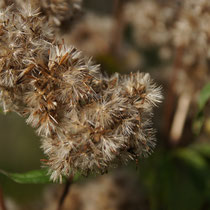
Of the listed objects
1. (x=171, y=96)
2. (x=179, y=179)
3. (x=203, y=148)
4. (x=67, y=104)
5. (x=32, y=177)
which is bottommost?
(x=179, y=179)

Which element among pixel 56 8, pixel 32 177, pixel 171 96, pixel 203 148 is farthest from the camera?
pixel 171 96

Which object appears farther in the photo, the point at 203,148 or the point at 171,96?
the point at 171,96

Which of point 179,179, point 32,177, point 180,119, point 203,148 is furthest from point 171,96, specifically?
point 32,177

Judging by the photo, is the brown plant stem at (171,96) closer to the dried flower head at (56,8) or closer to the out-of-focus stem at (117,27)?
the out-of-focus stem at (117,27)

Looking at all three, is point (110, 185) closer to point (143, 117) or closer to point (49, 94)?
point (143, 117)

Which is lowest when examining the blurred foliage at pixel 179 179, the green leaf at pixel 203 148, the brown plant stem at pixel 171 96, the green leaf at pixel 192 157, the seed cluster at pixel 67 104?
the blurred foliage at pixel 179 179

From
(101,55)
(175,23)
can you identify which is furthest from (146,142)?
(101,55)

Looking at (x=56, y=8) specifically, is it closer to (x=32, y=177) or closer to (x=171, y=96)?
(x=32, y=177)

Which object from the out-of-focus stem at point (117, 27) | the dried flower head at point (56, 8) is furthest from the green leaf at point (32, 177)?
the out-of-focus stem at point (117, 27)
